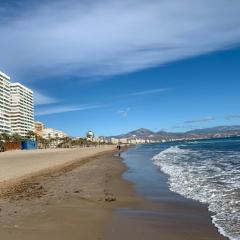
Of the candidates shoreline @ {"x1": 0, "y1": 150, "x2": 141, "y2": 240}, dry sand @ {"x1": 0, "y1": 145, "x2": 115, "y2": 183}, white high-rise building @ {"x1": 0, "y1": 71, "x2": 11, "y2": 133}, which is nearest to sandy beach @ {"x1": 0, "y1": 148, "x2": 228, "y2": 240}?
shoreline @ {"x1": 0, "y1": 150, "x2": 141, "y2": 240}

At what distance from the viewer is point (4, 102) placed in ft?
621

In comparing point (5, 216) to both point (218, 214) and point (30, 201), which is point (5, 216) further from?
point (218, 214)

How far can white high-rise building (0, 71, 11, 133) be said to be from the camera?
574ft

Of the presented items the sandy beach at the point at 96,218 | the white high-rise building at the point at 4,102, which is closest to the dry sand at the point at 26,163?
the sandy beach at the point at 96,218

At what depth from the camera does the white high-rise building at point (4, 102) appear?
175000 millimetres

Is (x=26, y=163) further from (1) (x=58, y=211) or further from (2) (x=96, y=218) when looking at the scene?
(2) (x=96, y=218)

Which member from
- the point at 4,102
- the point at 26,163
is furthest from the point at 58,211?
the point at 4,102

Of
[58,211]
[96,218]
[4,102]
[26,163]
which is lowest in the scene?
[96,218]

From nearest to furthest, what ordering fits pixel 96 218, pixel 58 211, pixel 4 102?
pixel 96 218, pixel 58 211, pixel 4 102

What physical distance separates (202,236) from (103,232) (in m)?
2.04

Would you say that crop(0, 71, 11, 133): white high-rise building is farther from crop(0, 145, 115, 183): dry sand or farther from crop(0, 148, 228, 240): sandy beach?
crop(0, 148, 228, 240): sandy beach

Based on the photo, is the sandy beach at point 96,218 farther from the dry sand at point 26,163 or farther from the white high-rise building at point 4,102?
the white high-rise building at point 4,102

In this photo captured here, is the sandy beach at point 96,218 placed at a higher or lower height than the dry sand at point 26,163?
lower

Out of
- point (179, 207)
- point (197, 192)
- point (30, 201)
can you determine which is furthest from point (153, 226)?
point (197, 192)
